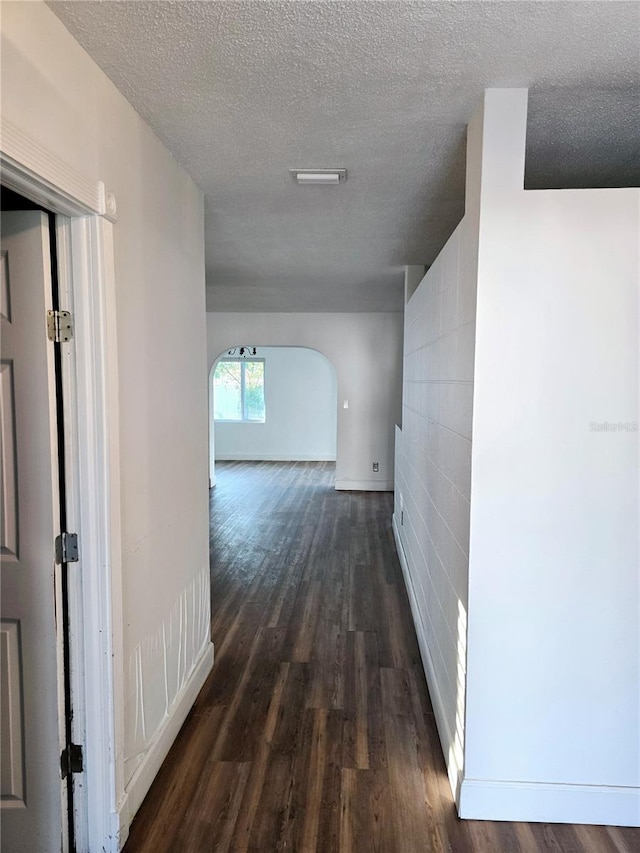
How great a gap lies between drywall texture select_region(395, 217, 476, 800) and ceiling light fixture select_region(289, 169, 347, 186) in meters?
0.59

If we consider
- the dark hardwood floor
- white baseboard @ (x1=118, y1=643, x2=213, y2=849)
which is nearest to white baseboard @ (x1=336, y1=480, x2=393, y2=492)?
the dark hardwood floor

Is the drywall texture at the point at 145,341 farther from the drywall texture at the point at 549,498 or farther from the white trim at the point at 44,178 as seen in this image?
the drywall texture at the point at 549,498

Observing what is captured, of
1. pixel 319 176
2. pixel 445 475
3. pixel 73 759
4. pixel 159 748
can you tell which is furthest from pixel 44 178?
pixel 159 748

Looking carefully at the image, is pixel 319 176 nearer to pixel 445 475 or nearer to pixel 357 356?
pixel 445 475

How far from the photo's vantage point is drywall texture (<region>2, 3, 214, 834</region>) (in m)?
1.35

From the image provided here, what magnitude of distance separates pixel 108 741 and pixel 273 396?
9.01 m

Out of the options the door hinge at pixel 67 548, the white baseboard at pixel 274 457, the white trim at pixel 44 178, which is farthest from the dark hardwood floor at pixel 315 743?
the white baseboard at pixel 274 457

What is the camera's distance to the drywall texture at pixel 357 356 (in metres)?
7.40

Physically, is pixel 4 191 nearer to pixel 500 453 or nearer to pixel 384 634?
pixel 500 453

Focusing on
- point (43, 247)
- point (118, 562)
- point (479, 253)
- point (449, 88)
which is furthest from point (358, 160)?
point (118, 562)

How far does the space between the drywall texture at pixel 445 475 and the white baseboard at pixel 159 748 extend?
1.16 m

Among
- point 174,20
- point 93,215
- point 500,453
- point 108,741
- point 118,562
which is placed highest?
point 174,20

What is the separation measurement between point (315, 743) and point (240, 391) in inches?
345

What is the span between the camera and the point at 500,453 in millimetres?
1823
